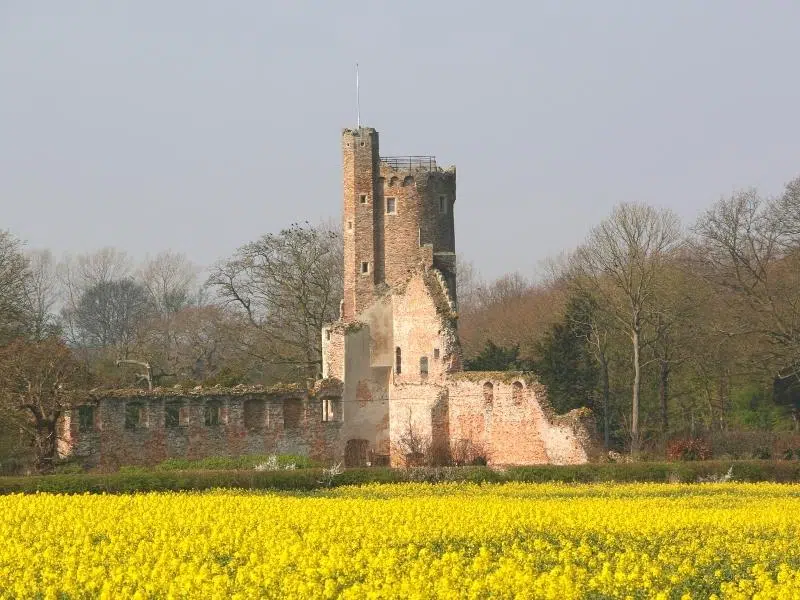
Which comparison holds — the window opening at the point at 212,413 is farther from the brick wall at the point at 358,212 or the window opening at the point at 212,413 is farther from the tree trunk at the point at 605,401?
the tree trunk at the point at 605,401

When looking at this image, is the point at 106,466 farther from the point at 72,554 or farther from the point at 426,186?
the point at 72,554

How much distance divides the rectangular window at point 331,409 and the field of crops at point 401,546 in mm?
18253

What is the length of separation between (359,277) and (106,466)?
11379 mm

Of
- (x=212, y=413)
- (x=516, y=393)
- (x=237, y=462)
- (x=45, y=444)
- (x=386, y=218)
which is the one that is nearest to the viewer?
(x=45, y=444)

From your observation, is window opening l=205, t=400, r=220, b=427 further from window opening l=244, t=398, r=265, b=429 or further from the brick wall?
the brick wall

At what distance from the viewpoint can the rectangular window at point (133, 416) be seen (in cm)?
4953

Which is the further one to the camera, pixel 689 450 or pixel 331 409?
pixel 331 409

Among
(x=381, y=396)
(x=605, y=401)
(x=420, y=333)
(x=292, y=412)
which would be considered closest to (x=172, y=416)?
(x=292, y=412)

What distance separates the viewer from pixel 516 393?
48844mm

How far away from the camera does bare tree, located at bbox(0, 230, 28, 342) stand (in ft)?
184

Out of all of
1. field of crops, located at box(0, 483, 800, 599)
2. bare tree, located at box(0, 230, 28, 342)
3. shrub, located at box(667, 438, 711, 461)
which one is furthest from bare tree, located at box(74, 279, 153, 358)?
field of crops, located at box(0, 483, 800, 599)

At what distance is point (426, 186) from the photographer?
55.1 meters

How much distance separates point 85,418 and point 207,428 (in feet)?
13.2

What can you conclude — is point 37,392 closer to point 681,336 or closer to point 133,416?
point 133,416
